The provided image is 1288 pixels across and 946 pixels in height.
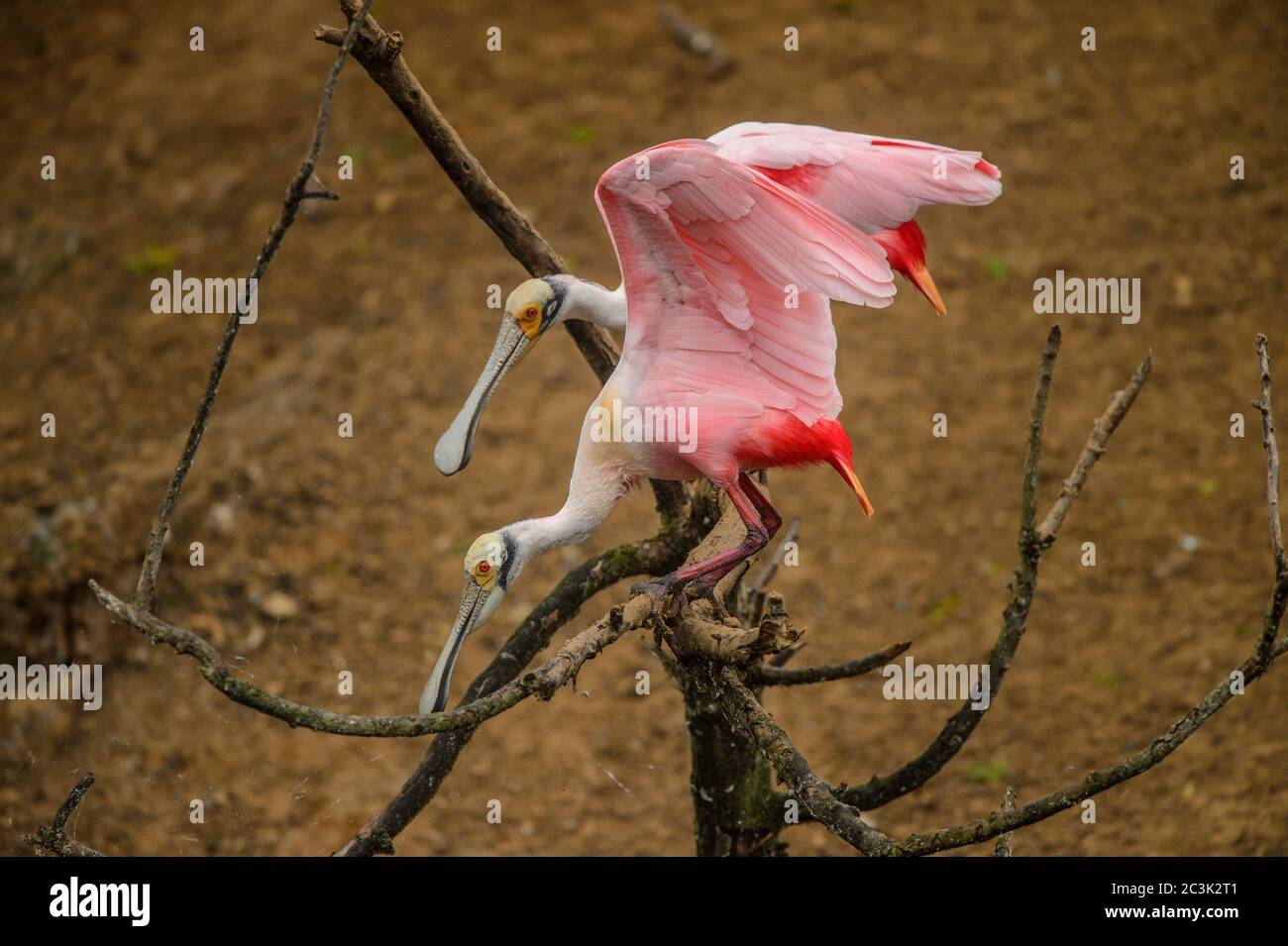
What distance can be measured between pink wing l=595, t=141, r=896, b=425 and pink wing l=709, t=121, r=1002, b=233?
30 centimetres

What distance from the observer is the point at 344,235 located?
8664 millimetres

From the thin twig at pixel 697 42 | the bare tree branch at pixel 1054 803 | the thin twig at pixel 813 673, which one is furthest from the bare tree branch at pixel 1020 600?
the thin twig at pixel 697 42

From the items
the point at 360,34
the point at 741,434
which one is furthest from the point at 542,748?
the point at 360,34

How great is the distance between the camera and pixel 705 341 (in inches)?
149

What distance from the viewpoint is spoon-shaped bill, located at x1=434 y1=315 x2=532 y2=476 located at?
12.1 ft

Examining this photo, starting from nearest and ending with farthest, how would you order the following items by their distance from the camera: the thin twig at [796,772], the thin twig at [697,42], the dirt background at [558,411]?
1. the thin twig at [796,772]
2. the dirt background at [558,411]
3. the thin twig at [697,42]


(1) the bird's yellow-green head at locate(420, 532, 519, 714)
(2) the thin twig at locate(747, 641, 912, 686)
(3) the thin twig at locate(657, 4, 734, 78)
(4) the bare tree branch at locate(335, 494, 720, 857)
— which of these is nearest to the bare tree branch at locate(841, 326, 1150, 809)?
(2) the thin twig at locate(747, 641, 912, 686)

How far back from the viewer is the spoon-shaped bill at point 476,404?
368 cm

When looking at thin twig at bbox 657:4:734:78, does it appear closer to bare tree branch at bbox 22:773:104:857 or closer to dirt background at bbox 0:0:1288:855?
dirt background at bbox 0:0:1288:855

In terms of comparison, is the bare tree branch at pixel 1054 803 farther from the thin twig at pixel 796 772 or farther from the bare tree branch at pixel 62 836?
the bare tree branch at pixel 62 836

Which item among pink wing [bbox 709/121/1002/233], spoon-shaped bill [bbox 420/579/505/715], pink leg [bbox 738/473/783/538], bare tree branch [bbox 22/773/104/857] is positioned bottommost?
bare tree branch [bbox 22/773/104/857]
